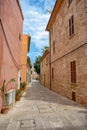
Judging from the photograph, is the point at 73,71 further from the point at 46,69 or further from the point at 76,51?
the point at 46,69

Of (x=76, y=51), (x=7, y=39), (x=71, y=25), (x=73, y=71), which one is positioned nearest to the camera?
(x=7, y=39)

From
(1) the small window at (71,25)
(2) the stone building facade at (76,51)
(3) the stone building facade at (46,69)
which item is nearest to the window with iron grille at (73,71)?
(2) the stone building facade at (76,51)

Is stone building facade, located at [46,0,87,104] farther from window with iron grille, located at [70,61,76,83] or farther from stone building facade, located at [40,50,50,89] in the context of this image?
stone building facade, located at [40,50,50,89]

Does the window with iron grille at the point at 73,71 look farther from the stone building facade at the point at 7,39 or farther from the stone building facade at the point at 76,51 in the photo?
the stone building facade at the point at 7,39

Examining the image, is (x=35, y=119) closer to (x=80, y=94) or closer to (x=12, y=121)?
(x=12, y=121)

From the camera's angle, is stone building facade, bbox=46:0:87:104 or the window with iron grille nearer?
stone building facade, bbox=46:0:87:104

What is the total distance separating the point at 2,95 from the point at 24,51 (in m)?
11.6

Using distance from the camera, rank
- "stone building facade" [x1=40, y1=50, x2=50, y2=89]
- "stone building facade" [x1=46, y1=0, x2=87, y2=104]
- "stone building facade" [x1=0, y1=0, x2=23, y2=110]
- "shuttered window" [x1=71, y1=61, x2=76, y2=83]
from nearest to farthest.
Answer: "stone building facade" [x1=0, y1=0, x2=23, y2=110], "stone building facade" [x1=46, y1=0, x2=87, y2=104], "shuttered window" [x1=71, y1=61, x2=76, y2=83], "stone building facade" [x1=40, y1=50, x2=50, y2=89]

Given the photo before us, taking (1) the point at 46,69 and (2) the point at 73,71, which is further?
(1) the point at 46,69

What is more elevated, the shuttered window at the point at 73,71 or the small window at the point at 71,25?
the small window at the point at 71,25

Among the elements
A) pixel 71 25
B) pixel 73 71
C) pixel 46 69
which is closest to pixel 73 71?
pixel 73 71

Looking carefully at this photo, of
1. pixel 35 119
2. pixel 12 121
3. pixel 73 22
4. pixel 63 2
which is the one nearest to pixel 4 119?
pixel 12 121

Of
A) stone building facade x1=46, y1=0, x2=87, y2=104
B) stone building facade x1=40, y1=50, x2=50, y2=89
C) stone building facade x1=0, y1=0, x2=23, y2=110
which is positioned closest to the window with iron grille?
stone building facade x1=46, y1=0, x2=87, y2=104

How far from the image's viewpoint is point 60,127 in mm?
4098
